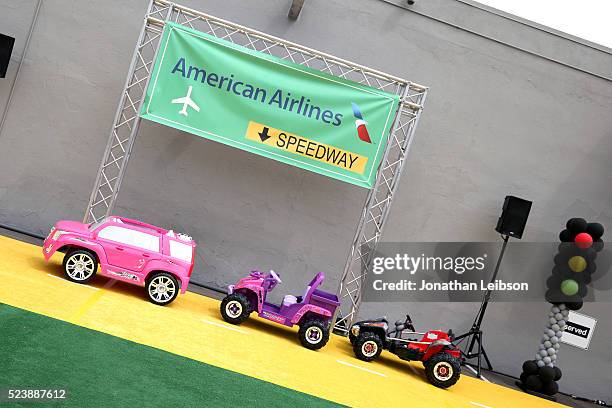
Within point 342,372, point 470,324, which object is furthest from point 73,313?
point 470,324

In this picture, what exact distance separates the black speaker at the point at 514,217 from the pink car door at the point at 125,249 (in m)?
4.76

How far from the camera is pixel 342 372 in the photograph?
7477 mm

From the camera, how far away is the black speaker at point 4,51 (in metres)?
9.26

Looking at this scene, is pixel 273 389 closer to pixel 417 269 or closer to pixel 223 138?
pixel 223 138

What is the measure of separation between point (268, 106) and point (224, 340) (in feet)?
10.6

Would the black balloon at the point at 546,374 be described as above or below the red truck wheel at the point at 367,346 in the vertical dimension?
above

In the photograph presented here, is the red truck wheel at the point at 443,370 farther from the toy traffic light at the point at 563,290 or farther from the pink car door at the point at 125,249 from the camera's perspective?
the pink car door at the point at 125,249

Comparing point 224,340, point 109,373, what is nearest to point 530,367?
point 224,340

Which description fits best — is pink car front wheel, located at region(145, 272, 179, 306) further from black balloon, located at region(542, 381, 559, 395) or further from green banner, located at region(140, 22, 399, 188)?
black balloon, located at region(542, 381, 559, 395)

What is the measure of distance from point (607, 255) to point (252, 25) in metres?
6.18

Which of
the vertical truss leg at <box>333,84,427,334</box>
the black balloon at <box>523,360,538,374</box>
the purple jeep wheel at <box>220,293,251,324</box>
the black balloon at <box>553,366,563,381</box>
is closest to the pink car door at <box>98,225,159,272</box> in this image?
the purple jeep wheel at <box>220,293,251,324</box>

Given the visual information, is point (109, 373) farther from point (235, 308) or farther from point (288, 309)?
point (288, 309)

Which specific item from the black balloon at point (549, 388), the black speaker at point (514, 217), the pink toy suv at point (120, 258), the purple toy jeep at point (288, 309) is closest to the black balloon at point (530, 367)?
the black balloon at point (549, 388)

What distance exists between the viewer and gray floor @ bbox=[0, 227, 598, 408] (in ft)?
31.1
